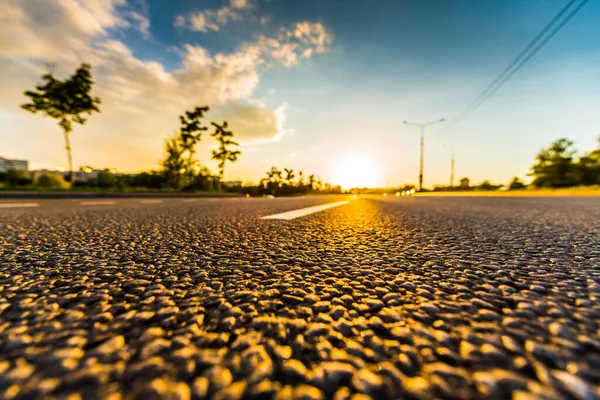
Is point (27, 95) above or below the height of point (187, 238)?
above

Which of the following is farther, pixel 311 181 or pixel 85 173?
pixel 311 181

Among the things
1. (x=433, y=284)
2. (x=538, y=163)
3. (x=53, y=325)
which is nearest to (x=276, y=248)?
(x=433, y=284)

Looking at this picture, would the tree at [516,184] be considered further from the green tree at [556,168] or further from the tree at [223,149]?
the tree at [223,149]

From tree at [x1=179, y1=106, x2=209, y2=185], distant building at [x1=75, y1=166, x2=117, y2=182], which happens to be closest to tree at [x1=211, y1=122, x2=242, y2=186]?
tree at [x1=179, y1=106, x2=209, y2=185]

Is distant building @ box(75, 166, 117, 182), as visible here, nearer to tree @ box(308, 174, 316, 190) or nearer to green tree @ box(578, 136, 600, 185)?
tree @ box(308, 174, 316, 190)

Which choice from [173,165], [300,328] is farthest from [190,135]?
[300,328]

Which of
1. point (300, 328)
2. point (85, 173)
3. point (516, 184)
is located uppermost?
point (85, 173)

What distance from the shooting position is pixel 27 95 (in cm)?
2308

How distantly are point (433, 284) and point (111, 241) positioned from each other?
53.1 inches

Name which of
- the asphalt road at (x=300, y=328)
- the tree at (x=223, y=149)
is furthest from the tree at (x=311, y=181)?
the asphalt road at (x=300, y=328)

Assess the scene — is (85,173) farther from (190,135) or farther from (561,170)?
(561,170)

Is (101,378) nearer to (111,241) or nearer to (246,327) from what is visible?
(246,327)

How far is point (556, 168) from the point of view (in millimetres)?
48938

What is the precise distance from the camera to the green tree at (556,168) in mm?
47781
